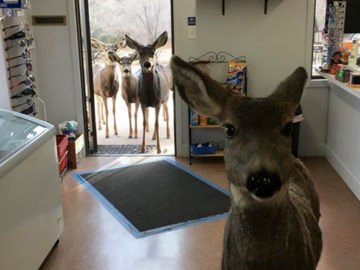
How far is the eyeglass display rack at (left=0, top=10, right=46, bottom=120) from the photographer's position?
3.86 meters

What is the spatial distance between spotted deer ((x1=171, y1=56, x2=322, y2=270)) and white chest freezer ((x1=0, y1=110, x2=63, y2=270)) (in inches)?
52.9

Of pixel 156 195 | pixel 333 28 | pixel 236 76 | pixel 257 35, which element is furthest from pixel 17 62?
pixel 333 28

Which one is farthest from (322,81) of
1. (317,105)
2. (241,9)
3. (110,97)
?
(110,97)

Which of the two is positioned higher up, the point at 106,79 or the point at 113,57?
the point at 113,57

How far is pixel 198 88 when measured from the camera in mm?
1363

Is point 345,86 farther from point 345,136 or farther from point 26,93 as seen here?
point 26,93

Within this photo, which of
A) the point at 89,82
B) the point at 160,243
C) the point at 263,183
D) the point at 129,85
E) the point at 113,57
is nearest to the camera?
the point at 263,183

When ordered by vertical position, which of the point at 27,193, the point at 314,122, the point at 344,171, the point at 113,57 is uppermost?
the point at 113,57

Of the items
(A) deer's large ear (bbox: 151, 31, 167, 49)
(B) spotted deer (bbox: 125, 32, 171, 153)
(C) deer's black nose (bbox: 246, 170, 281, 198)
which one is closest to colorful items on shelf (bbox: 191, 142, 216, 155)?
(B) spotted deer (bbox: 125, 32, 171, 153)

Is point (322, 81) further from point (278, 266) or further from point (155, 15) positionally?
point (278, 266)

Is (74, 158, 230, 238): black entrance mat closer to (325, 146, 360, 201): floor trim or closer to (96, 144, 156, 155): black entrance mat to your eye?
(96, 144, 156, 155): black entrance mat

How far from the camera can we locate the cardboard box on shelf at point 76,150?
4.55 meters

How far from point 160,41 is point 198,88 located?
3508 millimetres

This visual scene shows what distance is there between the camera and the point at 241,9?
446 cm
